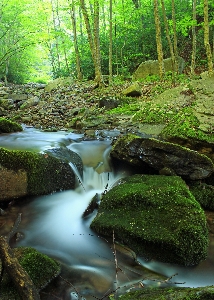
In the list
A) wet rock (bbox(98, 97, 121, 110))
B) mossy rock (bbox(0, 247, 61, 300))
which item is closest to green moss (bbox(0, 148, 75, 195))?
mossy rock (bbox(0, 247, 61, 300))

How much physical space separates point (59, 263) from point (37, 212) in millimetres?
1446

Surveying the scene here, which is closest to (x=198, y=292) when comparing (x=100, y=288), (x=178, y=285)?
(x=178, y=285)

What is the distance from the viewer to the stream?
325 centimetres

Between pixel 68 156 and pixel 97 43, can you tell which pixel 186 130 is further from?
pixel 97 43

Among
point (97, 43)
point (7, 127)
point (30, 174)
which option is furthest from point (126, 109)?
point (30, 174)

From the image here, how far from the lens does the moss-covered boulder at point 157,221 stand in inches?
140

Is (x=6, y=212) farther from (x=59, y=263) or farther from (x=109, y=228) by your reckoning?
(x=109, y=228)

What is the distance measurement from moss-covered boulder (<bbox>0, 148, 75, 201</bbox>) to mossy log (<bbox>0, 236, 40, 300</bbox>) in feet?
7.21

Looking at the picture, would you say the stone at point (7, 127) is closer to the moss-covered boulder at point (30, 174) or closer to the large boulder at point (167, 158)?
the moss-covered boulder at point (30, 174)

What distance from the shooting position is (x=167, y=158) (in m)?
5.32

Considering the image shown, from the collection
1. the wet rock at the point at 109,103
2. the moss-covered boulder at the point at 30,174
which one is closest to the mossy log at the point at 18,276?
the moss-covered boulder at the point at 30,174

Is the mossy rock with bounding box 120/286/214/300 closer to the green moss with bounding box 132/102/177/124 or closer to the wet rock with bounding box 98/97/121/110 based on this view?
the green moss with bounding box 132/102/177/124

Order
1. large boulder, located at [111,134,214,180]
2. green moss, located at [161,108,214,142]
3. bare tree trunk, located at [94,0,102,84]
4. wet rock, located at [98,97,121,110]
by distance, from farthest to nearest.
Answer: bare tree trunk, located at [94,0,102,84] < wet rock, located at [98,97,121,110] < green moss, located at [161,108,214,142] < large boulder, located at [111,134,214,180]

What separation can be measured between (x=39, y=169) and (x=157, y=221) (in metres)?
2.43
